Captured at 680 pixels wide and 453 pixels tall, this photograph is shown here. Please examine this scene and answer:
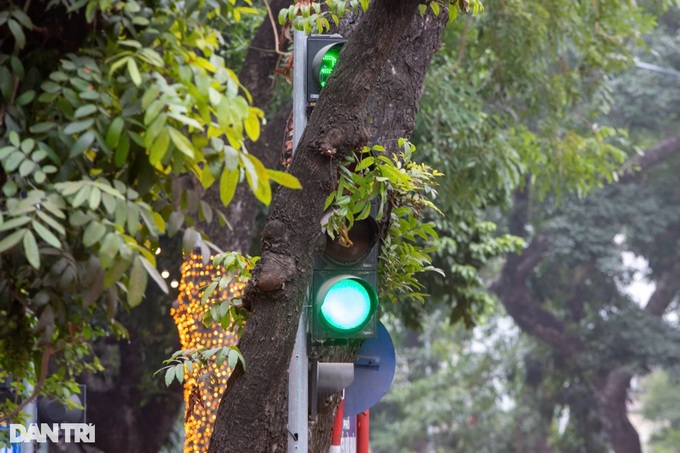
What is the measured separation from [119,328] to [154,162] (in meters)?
0.96

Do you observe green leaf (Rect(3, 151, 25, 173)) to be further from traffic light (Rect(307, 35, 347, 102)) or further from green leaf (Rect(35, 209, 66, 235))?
traffic light (Rect(307, 35, 347, 102))

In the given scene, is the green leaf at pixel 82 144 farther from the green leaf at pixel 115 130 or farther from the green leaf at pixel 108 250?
the green leaf at pixel 108 250

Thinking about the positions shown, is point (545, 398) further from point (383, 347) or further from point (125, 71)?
point (125, 71)

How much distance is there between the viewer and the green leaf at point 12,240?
2.96 metres

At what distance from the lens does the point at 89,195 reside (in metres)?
3.10

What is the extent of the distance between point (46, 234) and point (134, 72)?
1.73 feet

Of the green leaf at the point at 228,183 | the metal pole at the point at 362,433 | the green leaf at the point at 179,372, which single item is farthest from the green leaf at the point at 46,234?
the metal pole at the point at 362,433

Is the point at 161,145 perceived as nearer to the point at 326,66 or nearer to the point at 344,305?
the point at 344,305

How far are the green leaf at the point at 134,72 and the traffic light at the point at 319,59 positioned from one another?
2023mm

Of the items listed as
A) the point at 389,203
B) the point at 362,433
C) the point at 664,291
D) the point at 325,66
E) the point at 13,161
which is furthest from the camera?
the point at 664,291

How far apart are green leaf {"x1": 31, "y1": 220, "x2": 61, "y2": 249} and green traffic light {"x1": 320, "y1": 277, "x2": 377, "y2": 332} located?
1965 millimetres

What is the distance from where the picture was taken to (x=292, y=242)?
4602 mm

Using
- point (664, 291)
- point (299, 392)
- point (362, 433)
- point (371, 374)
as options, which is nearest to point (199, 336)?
point (362, 433)

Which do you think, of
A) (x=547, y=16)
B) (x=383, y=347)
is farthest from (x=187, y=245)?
(x=547, y=16)
